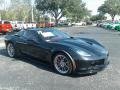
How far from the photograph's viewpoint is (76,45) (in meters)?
7.48

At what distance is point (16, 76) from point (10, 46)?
9.98 feet

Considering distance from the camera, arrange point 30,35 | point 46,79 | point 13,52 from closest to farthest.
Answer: point 46,79 → point 30,35 → point 13,52

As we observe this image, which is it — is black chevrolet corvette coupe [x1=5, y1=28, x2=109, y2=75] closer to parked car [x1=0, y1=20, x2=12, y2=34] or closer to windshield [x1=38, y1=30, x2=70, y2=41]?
windshield [x1=38, y1=30, x2=70, y2=41]

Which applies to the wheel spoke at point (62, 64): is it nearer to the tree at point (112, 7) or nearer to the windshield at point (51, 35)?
the windshield at point (51, 35)

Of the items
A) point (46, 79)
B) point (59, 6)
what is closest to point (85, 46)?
point (46, 79)

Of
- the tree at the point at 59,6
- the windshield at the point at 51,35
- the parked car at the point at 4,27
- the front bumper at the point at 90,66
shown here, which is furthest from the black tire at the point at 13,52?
the tree at the point at 59,6

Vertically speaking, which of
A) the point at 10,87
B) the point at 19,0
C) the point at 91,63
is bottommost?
the point at 10,87

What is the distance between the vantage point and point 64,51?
734 cm

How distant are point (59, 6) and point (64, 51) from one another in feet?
184

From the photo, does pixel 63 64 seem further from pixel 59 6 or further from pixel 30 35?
pixel 59 6

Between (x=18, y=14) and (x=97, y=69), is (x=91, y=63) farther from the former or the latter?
(x=18, y=14)

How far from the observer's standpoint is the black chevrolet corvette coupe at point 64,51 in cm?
704

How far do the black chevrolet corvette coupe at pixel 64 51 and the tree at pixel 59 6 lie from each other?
53190mm

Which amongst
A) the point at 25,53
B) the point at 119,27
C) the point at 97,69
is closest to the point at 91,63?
the point at 97,69
